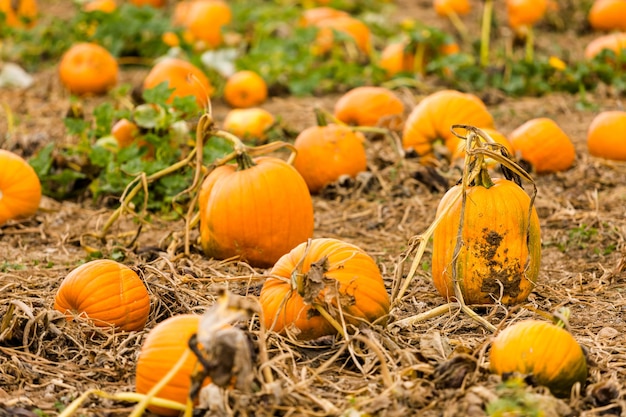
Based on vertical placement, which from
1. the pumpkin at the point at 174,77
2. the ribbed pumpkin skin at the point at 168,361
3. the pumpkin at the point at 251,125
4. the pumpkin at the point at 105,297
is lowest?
the pumpkin at the point at 251,125

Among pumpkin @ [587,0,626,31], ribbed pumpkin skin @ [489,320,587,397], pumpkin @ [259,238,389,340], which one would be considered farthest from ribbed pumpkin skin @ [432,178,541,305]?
pumpkin @ [587,0,626,31]

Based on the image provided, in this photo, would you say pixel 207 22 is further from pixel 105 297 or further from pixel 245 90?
pixel 105 297

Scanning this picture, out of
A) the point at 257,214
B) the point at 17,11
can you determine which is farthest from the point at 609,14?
the point at 257,214

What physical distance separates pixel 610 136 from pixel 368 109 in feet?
5.20

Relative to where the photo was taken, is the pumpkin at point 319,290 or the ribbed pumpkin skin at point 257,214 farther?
the ribbed pumpkin skin at point 257,214

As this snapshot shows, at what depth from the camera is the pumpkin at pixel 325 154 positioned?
5.82 meters

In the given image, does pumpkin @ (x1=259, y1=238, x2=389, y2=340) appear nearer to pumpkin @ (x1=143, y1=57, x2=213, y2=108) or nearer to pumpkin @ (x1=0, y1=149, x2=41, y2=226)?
pumpkin @ (x1=0, y1=149, x2=41, y2=226)

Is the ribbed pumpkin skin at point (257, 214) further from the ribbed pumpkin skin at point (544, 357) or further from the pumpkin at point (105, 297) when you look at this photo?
the ribbed pumpkin skin at point (544, 357)

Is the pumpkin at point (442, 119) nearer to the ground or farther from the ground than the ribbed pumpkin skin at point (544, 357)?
nearer to the ground

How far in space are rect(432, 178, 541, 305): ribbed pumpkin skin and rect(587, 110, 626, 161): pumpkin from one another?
2576 millimetres

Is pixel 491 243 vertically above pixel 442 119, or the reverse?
pixel 491 243

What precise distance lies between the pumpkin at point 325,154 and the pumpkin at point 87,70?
3135mm

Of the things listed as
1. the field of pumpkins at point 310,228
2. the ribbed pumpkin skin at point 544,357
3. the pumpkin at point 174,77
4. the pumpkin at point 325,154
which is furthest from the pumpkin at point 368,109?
the ribbed pumpkin skin at point 544,357

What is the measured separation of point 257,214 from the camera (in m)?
4.49
